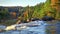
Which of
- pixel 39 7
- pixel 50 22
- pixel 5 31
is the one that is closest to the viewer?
pixel 5 31

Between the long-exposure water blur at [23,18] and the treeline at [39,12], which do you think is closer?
the long-exposure water blur at [23,18]

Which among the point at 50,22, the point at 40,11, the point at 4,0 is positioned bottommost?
the point at 50,22

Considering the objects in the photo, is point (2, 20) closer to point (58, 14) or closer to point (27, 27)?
point (27, 27)

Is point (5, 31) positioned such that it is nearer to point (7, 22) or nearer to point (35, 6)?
point (7, 22)

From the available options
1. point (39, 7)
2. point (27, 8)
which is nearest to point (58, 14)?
point (39, 7)

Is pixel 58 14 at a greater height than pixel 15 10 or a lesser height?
lesser

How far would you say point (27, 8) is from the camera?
3982 mm

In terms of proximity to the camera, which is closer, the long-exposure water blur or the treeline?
the long-exposure water blur

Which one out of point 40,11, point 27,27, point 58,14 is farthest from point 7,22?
point 58,14

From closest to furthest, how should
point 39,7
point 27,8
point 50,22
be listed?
point 27,8 → point 39,7 → point 50,22

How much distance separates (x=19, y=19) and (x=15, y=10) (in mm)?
219

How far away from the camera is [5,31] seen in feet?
12.0

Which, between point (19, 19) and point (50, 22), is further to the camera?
point (50, 22)

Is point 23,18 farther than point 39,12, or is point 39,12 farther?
point 39,12
